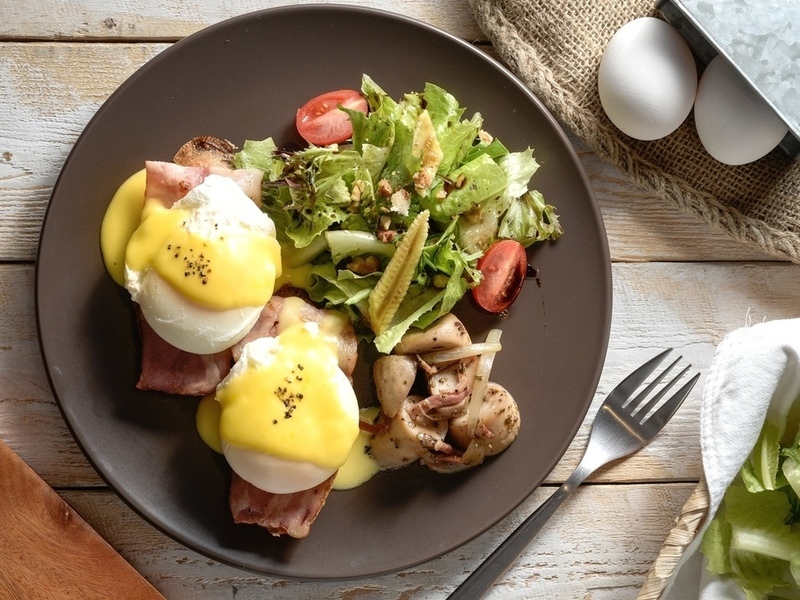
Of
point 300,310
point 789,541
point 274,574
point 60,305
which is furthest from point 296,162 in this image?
point 789,541

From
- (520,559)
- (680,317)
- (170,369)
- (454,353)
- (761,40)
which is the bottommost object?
(520,559)

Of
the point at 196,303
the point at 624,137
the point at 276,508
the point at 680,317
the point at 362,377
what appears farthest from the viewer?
the point at 680,317

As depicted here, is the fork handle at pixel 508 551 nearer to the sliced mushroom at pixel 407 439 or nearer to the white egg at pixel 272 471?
the sliced mushroom at pixel 407 439

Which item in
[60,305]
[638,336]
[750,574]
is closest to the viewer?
[60,305]

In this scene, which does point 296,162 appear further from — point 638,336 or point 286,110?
point 638,336

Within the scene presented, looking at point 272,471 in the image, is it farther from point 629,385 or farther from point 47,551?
point 629,385

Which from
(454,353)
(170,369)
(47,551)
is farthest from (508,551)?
(47,551)
